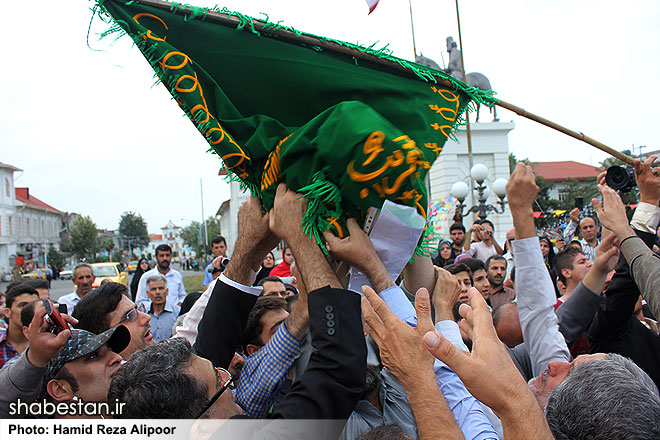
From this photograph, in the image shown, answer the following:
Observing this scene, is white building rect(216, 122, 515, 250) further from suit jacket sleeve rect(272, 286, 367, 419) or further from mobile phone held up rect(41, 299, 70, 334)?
suit jacket sleeve rect(272, 286, 367, 419)

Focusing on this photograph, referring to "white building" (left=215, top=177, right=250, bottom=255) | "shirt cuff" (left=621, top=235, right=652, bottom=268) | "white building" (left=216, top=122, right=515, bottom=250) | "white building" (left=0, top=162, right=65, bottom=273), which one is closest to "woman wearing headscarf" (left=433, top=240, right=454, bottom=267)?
"shirt cuff" (left=621, top=235, right=652, bottom=268)

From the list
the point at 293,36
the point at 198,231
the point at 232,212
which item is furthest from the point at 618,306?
the point at 198,231

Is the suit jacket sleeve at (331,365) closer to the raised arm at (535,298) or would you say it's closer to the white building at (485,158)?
the raised arm at (535,298)

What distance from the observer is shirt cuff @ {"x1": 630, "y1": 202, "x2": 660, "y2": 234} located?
2.82 meters

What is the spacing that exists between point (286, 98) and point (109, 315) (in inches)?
72.2

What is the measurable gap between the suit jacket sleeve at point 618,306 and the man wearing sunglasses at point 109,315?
2.63 metres

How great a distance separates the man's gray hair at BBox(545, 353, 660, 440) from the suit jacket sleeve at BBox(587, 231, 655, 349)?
1.35 meters

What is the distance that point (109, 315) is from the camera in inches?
121

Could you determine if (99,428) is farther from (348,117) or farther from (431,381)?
(348,117)

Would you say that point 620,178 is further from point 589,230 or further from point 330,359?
point 589,230

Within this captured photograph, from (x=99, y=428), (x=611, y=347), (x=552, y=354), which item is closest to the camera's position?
(x=99, y=428)

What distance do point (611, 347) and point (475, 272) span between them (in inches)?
90.1

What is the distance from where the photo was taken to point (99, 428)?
70.0 inches

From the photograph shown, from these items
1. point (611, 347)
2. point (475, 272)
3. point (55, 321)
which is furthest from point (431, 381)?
point (475, 272)
